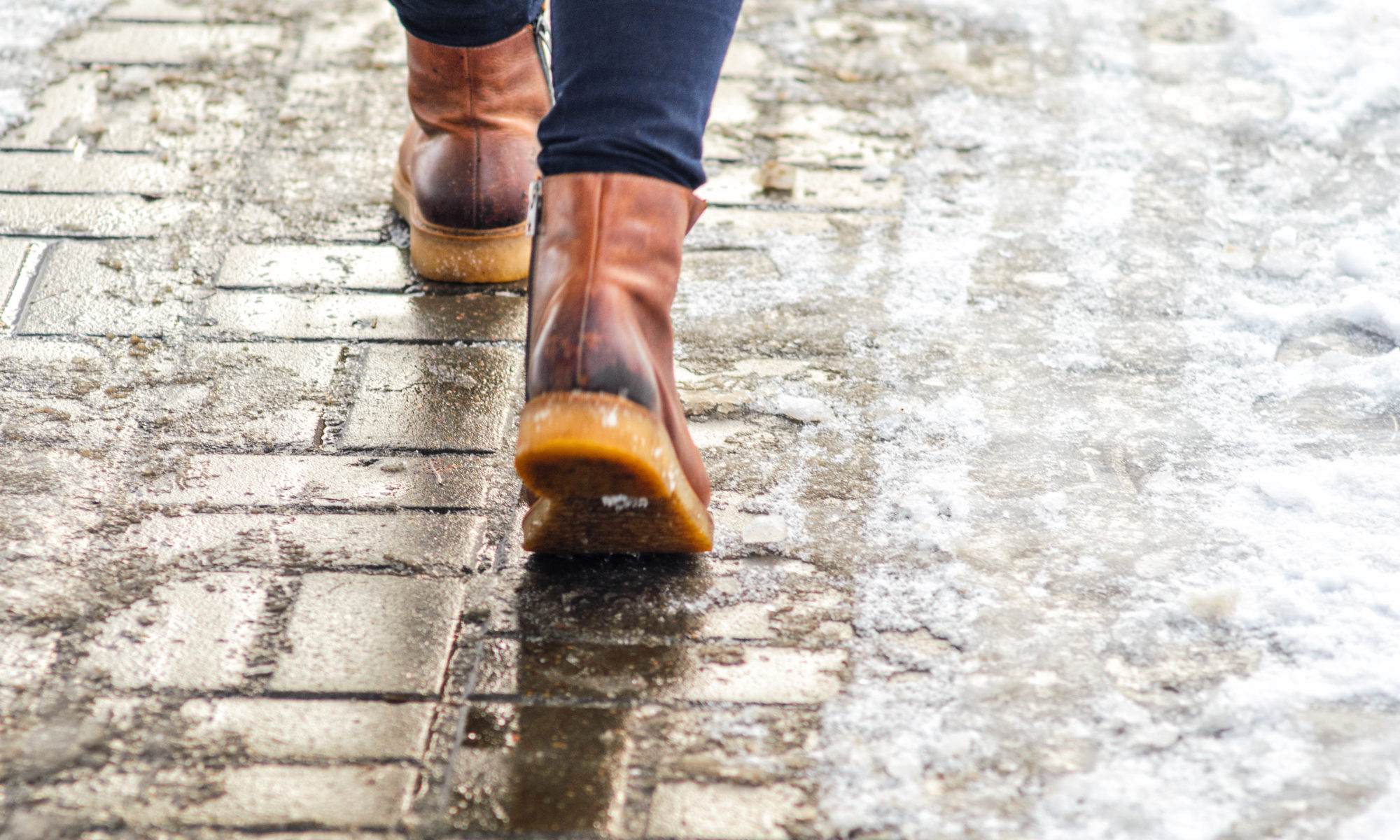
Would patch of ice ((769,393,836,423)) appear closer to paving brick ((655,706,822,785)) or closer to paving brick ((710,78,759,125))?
paving brick ((655,706,822,785))

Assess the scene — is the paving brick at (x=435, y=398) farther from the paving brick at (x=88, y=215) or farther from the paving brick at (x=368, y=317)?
the paving brick at (x=88, y=215)

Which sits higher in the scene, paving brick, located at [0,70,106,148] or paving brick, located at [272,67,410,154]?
paving brick, located at [272,67,410,154]

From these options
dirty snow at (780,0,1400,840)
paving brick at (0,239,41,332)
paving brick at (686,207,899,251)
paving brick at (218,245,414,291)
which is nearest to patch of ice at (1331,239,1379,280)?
dirty snow at (780,0,1400,840)

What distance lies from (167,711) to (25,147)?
65.9 inches

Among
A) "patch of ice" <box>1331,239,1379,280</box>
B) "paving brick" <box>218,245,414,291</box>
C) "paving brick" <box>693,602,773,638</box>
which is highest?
"patch of ice" <box>1331,239,1379,280</box>

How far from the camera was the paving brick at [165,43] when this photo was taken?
2.82 meters

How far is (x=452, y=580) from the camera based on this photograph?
1.48 meters

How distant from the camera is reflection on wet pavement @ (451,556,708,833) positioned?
1.18 m

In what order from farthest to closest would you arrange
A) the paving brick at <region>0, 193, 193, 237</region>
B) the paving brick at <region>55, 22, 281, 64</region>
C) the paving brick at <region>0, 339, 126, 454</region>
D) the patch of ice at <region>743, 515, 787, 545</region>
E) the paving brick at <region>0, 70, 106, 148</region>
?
the paving brick at <region>55, 22, 281, 64</region>, the paving brick at <region>0, 70, 106, 148</region>, the paving brick at <region>0, 193, 193, 237</region>, the paving brick at <region>0, 339, 126, 454</region>, the patch of ice at <region>743, 515, 787, 545</region>

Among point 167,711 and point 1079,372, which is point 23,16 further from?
point 1079,372

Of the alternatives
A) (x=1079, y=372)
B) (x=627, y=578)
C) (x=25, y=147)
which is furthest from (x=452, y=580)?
(x=25, y=147)

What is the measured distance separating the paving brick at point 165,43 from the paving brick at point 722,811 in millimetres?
2314

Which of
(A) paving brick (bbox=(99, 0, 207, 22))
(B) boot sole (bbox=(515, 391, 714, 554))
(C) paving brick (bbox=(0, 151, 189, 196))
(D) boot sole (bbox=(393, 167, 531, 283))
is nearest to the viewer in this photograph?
Answer: (B) boot sole (bbox=(515, 391, 714, 554))

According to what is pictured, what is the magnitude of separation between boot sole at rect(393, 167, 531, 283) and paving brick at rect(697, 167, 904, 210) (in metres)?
0.44
